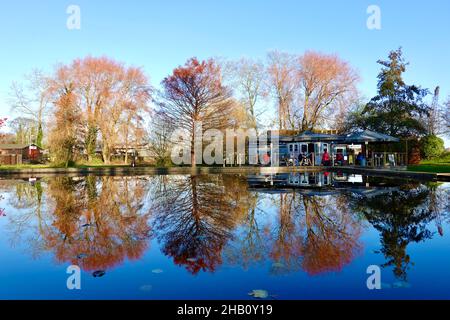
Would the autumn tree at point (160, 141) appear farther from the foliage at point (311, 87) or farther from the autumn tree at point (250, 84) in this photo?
the foliage at point (311, 87)

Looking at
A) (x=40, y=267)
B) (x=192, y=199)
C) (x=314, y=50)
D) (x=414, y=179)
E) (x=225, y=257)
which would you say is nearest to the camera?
(x=40, y=267)

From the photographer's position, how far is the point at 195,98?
25797 millimetres

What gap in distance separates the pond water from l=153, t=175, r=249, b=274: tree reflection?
0.02 meters

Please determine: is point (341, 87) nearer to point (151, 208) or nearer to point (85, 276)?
point (151, 208)

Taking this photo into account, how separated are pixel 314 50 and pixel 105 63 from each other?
65.9 feet

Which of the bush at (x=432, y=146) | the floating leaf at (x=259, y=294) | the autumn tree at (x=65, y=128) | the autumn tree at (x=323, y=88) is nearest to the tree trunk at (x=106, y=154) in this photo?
the autumn tree at (x=65, y=128)

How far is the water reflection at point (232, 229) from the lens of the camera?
392cm

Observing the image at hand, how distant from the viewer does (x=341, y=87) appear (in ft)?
102

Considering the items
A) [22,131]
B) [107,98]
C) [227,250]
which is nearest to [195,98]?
[107,98]

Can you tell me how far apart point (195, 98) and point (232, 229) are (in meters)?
21.4

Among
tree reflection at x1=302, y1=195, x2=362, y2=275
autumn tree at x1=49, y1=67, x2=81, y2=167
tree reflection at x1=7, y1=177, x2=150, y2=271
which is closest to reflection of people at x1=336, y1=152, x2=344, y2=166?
tree reflection at x1=302, y1=195, x2=362, y2=275

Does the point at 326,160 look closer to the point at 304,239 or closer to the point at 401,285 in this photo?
the point at 304,239

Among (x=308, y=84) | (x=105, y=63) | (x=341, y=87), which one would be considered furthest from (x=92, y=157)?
(x=341, y=87)

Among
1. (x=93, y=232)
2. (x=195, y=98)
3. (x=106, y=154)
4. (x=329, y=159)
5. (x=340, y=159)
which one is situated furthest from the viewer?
(x=106, y=154)
